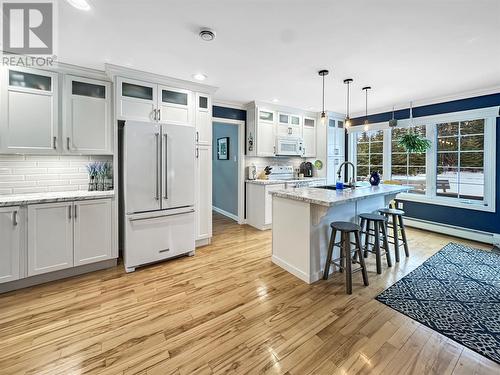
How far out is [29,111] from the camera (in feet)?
8.63

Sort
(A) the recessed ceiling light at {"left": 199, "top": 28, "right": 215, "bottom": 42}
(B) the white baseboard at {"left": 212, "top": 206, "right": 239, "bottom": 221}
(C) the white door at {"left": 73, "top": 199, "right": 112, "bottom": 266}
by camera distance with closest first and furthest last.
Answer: (A) the recessed ceiling light at {"left": 199, "top": 28, "right": 215, "bottom": 42}
(C) the white door at {"left": 73, "top": 199, "right": 112, "bottom": 266}
(B) the white baseboard at {"left": 212, "top": 206, "right": 239, "bottom": 221}

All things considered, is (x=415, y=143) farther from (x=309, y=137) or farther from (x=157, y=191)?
(x=157, y=191)

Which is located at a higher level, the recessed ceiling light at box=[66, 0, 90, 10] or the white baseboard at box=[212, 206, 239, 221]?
the recessed ceiling light at box=[66, 0, 90, 10]

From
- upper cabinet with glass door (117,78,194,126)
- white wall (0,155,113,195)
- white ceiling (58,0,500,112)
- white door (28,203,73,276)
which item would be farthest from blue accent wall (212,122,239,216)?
white door (28,203,73,276)

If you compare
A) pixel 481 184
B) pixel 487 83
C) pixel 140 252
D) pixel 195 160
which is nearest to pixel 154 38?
pixel 195 160

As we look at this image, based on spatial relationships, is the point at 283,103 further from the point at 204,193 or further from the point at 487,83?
the point at 487,83

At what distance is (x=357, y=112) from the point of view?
5.73 m

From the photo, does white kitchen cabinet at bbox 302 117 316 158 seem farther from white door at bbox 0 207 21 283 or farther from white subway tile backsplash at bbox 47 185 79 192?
white door at bbox 0 207 21 283

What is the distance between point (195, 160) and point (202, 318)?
2.11m

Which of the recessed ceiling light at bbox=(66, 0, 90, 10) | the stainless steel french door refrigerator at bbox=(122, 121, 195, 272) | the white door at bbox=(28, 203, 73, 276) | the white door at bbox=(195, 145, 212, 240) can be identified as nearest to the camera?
the recessed ceiling light at bbox=(66, 0, 90, 10)

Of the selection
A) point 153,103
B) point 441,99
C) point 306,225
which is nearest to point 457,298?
point 306,225

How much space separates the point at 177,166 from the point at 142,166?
44cm

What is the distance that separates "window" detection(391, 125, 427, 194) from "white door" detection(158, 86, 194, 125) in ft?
14.4

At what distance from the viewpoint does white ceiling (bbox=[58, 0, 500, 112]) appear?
1.88 m
